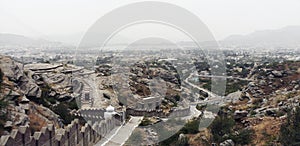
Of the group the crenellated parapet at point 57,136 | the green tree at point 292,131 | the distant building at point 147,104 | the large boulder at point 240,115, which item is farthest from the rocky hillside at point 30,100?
the green tree at point 292,131

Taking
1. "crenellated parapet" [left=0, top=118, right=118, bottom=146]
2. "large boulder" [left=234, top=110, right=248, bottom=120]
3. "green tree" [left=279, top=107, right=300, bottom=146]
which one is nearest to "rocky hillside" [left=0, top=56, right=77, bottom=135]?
"crenellated parapet" [left=0, top=118, right=118, bottom=146]

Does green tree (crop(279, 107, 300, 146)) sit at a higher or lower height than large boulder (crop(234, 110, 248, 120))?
higher

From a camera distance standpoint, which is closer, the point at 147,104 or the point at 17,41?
the point at 147,104

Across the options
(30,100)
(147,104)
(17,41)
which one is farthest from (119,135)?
(17,41)

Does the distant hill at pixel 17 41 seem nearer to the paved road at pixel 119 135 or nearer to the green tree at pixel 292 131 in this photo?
the paved road at pixel 119 135

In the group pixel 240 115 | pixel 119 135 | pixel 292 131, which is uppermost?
pixel 292 131

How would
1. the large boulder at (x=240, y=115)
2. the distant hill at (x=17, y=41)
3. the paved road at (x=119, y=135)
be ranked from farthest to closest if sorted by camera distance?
the distant hill at (x=17, y=41) → the large boulder at (x=240, y=115) → the paved road at (x=119, y=135)

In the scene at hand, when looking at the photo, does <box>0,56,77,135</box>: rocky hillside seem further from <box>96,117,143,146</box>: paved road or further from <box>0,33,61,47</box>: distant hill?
<box>0,33,61,47</box>: distant hill

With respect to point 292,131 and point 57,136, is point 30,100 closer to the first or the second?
point 57,136
